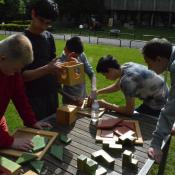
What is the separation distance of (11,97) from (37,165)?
3.13ft

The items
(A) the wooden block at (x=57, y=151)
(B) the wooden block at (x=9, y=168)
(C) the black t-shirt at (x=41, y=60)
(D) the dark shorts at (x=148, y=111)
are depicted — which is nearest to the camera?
(B) the wooden block at (x=9, y=168)

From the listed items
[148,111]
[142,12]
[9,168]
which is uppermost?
[9,168]

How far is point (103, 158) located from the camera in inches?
132

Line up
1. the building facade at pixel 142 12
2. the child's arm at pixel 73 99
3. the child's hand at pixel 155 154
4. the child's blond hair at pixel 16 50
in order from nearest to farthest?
the child's blond hair at pixel 16 50
the child's hand at pixel 155 154
the child's arm at pixel 73 99
the building facade at pixel 142 12

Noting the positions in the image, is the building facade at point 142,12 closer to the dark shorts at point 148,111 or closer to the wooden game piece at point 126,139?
the dark shorts at point 148,111

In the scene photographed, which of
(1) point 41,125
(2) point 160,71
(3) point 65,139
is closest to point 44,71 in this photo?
(1) point 41,125

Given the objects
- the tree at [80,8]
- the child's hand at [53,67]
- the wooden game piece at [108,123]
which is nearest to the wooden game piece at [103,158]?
the wooden game piece at [108,123]

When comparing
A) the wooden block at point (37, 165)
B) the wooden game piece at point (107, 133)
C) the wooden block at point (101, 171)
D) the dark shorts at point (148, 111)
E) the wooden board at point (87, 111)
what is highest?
the wooden block at point (37, 165)

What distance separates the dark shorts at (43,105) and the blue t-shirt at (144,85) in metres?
1.05

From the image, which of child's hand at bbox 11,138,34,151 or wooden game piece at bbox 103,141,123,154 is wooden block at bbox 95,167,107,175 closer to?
wooden game piece at bbox 103,141,123,154

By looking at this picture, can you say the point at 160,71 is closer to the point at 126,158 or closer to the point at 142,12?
the point at 126,158

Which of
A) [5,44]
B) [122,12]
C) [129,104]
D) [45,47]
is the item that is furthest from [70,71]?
[122,12]

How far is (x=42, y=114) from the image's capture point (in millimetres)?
4883

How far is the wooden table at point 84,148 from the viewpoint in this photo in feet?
10.6
